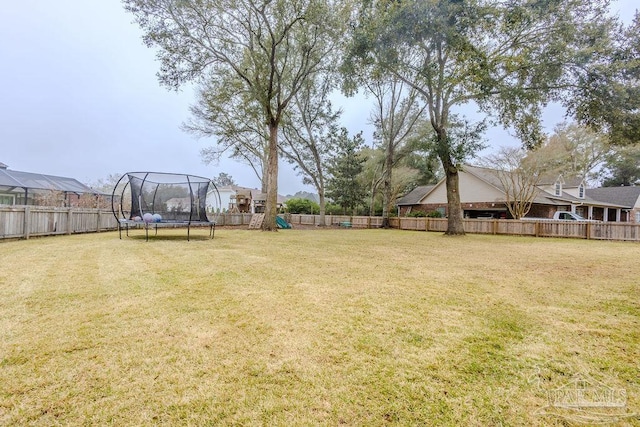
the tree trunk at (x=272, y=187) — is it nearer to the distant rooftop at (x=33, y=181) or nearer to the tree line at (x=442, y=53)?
the tree line at (x=442, y=53)

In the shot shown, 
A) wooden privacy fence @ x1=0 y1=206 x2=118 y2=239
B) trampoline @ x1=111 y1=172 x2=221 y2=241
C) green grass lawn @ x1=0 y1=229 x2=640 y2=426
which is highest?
trampoline @ x1=111 y1=172 x2=221 y2=241

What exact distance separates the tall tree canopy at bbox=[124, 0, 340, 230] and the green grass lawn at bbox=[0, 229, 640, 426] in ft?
36.0

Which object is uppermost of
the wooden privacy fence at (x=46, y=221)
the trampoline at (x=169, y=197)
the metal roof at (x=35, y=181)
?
the metal roof at (x=35, y=181)

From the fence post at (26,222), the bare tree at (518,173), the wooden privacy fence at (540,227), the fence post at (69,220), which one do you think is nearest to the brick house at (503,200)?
the bare tree at (518,173)

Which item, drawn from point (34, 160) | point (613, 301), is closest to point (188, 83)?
point (613, 301)

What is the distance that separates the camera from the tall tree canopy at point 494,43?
31.4 feet

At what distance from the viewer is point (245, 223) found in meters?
21.1

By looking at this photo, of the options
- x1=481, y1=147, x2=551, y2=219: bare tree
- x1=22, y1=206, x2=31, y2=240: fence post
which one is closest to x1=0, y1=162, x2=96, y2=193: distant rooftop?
x1=22, y1=206, x2=31, y2=240: fence post

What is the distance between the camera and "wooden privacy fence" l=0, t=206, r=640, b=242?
840 cm

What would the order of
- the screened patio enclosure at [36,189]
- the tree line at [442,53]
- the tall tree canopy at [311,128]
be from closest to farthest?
the tree line at [442,53], the screened patio enclosure at [36,189], the tall tree canopy at [311,128]

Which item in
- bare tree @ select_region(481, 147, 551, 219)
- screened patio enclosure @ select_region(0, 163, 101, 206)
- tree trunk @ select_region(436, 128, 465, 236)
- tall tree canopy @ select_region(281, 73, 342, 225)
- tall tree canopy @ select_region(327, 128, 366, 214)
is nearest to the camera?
tree trunk @ select_region(436, 128, 465, 236)

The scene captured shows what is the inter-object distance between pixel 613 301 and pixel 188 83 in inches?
608

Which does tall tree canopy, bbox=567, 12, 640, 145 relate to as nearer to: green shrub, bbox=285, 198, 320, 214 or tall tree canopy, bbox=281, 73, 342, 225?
tall tree canopy, bbox=281, 73, 342, 225

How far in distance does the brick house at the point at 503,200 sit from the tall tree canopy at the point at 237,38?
14.6m
